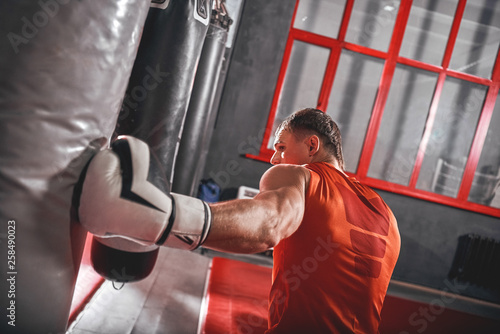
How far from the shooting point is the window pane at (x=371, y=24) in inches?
175

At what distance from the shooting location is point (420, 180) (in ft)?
14.8

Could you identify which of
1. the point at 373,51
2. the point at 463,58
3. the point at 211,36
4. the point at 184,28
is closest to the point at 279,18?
the point at 373,51

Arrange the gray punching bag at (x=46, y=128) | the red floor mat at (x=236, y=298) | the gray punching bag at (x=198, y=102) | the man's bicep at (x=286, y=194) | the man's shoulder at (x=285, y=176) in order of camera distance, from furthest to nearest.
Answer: the gray punching bag at (x=198, y=102), the red floor mat at (x=236, y=298), the man's shoulder at (x=285, y=176), the man's bicep at (x=286, y=194), the gray punching bag at (x=46, y=128)

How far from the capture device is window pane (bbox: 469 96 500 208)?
4.44m

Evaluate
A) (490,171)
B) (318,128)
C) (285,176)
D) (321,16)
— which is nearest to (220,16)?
(318,128)

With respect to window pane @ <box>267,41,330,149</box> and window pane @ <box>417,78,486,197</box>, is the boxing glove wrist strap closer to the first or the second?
window pane @ <box>267,41,330,149</box>

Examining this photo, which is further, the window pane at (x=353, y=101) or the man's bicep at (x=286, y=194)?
the window pane at (x=353, y=101)

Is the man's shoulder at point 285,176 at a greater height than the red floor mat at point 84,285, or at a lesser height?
greater

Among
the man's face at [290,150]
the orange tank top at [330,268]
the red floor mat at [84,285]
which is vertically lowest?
the red floor mat at [84,285]

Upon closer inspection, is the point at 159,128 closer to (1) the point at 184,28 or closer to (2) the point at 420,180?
(1) the point at 184,28

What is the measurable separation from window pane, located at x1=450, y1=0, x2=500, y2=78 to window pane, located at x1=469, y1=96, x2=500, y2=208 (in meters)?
0.60

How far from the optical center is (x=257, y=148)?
418cm

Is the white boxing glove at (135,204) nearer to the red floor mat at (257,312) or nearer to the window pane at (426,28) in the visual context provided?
the red floor mat at (257,312)

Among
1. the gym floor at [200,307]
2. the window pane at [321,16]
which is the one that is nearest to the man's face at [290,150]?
the gym floor at [200,307]
